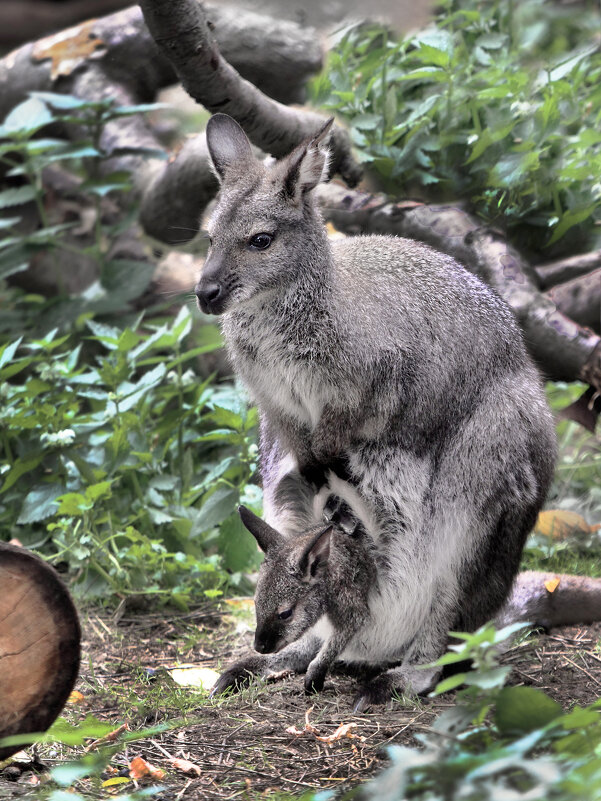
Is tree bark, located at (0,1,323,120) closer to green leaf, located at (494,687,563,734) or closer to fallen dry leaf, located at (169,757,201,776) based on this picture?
fallen dry leaf, located at (169,757,201,776)

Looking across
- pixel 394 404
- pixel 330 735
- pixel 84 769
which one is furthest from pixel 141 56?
A: pixel 84 769

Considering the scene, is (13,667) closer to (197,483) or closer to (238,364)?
(238,364)

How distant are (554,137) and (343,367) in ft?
7.22

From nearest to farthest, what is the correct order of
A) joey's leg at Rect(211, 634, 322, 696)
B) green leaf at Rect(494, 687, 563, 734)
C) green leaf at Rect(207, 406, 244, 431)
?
green leaf at Rect(494, 687, 563, 734) → joey's leg at Rect(211, 634, 322, 696) → green leaf at Rect(207, 406, 244, 431)

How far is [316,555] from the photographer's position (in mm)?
4035

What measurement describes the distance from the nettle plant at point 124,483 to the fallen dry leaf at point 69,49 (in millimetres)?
A: 3417

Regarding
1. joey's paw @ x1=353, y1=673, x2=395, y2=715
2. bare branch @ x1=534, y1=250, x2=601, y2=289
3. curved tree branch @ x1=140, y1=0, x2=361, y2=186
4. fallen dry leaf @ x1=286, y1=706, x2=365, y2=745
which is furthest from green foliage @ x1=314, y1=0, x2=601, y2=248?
fallen dry leaf @ x1=286, y1=706, x2=365, y2=745

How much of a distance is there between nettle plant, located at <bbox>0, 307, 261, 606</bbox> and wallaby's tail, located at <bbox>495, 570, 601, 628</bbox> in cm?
145

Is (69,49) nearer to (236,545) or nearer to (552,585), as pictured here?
(236,545)

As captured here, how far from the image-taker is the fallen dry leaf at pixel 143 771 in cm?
321

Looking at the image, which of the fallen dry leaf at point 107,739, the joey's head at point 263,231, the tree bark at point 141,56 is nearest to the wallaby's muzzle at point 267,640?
the fallen dry leaf at point 107,739

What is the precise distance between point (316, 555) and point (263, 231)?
4.46 ft

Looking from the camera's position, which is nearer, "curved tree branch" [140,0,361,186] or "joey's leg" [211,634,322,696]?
"joey's leg" [211,634,322,696]

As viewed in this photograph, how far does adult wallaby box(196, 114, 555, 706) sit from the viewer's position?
4.08 meters
